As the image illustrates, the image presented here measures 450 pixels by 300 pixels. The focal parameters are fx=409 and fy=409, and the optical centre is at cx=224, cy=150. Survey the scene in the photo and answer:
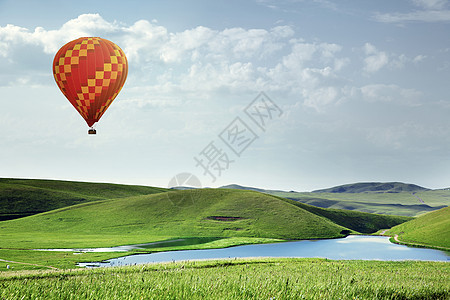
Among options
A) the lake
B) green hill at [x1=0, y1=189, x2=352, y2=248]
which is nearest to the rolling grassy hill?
green hill at [x1=0, y1=189, x2=352, y2=248]

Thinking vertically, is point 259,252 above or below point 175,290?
below

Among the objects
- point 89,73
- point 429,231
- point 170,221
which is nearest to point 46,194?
point 170,221

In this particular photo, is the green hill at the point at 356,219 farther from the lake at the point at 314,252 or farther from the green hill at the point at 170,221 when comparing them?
the lake at the point at 314,252

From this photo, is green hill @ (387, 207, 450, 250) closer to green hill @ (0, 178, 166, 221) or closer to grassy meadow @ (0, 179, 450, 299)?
grassy meadow @ (0, 179, 450, 299)

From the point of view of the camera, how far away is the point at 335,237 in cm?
10206

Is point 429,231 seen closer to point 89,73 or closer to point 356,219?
point 356,219

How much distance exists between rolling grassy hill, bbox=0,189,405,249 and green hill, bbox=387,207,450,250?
16.1 m

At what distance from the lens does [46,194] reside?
147 metres

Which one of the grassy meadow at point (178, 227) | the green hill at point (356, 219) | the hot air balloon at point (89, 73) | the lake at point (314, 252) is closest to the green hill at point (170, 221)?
the grassy meadow at point (178, 227)

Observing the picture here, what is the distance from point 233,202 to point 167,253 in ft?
169

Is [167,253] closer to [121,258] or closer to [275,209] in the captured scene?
[121,258]

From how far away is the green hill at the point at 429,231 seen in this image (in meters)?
81.1

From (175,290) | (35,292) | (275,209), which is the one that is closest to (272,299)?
(175,290)

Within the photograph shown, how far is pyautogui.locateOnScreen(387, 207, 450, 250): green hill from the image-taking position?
81062 mm
